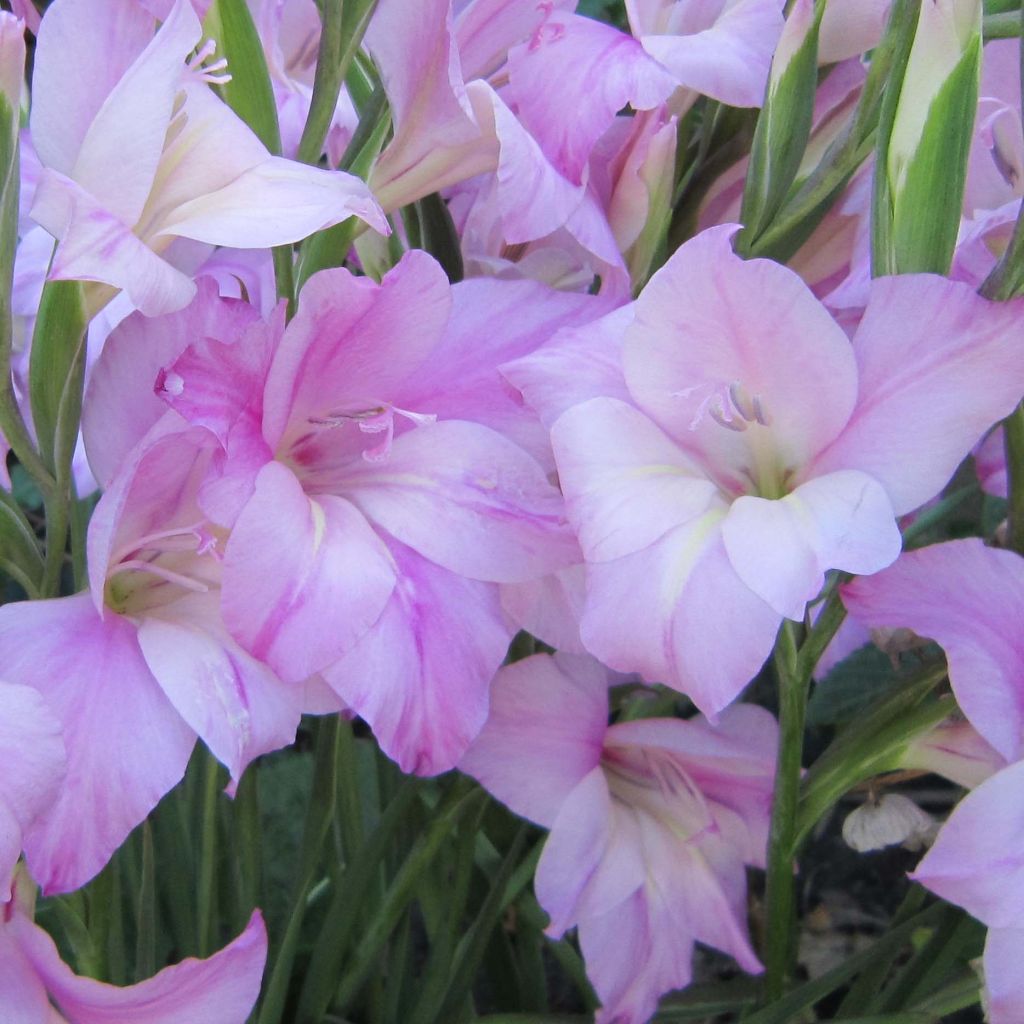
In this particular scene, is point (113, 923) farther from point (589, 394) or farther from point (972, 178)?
point (972, 178)

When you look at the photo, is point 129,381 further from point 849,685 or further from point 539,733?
point 849,685

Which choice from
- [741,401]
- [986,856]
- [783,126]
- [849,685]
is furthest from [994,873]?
[849,685]

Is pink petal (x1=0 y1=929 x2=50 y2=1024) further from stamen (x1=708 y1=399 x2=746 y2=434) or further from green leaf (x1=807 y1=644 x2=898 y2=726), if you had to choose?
green leaf (x1=807 y1=644 x2=898 y2=726)

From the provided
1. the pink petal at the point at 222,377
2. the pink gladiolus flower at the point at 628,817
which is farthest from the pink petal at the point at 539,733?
the pink petal at the point at 222,377

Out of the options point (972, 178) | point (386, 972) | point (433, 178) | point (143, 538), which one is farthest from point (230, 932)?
point (972, 178)

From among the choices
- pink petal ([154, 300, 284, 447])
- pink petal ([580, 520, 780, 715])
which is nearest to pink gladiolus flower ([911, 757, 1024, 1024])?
pink petal ([580, 520, 780, 715])
